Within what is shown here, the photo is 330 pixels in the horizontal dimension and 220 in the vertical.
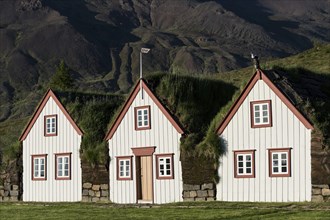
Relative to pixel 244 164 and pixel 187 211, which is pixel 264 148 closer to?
pixel 244 164

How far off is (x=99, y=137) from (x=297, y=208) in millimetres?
15033

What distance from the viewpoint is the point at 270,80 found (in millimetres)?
30844

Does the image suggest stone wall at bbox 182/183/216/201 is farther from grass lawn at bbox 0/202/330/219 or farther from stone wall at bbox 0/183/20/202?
stone wall at bbox 0/183/20/202

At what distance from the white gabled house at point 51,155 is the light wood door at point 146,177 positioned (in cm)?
464

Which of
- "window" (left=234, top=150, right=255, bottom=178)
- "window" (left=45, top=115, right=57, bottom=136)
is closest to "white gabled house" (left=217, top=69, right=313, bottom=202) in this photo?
"window" (left=234, top=150, right=255, bottom=178)

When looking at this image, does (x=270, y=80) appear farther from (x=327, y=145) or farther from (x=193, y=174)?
(x=193, y=174)

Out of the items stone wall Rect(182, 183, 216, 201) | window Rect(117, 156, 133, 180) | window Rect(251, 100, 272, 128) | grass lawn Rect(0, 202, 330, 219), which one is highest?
window Rect(251, 100, 272, 128)

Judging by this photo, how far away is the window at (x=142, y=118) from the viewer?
35.8 m

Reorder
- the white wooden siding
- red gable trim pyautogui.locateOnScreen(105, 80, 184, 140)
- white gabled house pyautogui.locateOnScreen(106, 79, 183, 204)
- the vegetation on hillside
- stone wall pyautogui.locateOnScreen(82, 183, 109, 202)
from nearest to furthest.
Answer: the vegetation on hillside
red gable trim pyautogui.locateOnScreen(105, 80, 184, 140)
white gabled house pyautogui.locateOnScreen(106, 79, 183, 204)
stone wall pyautogui.locateOnScreen(82, 183, 109, 202)
the white wooden siding

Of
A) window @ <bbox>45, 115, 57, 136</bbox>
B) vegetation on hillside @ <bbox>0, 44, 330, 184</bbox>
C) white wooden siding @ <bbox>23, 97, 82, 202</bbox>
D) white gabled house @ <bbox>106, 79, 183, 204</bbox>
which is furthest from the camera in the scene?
window @ <bbox>45, 115, 57, 136</bbox>

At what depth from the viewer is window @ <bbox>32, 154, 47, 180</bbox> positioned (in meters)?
40.9

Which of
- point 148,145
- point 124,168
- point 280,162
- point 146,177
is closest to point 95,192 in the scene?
point 124,168

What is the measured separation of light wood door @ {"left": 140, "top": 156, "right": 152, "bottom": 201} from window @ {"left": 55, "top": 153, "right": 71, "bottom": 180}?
5527 mm

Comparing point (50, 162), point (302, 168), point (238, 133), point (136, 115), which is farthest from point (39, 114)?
point (302, 168)
